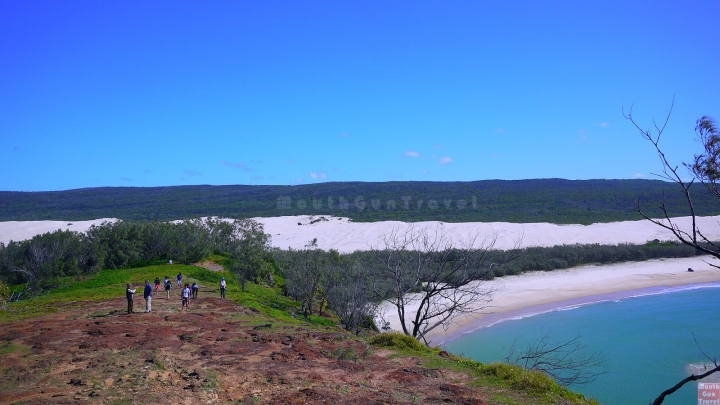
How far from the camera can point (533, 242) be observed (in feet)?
154

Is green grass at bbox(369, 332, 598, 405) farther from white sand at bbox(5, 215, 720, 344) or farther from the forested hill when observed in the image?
the forested hill

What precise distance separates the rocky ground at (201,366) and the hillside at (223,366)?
0.07 feet

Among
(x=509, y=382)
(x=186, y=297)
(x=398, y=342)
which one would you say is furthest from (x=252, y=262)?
(x=509, y=382)

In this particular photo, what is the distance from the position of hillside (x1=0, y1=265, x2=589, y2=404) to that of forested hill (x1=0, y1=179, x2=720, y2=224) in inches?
1870

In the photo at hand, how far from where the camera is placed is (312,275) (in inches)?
904

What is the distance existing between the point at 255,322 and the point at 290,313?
4.59 metres

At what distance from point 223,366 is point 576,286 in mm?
26529

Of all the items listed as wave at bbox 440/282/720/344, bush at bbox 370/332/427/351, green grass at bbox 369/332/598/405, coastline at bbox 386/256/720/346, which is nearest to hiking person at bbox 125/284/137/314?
bush at bbox 370/332/427/351

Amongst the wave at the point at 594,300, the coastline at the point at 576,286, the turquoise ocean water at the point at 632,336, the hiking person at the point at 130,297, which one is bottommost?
the turquoise ocean water at the point at 632,336

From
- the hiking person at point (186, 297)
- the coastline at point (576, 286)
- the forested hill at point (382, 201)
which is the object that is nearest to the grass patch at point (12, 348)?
the hiking person at point (186, 297)

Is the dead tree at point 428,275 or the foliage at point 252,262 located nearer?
the dead tree at point 428,275

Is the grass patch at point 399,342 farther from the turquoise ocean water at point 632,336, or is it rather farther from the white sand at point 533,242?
the white sand at point 533,242

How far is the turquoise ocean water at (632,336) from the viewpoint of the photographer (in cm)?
1612

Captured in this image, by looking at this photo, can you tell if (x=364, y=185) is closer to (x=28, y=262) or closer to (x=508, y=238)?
(x=508, y=238)
